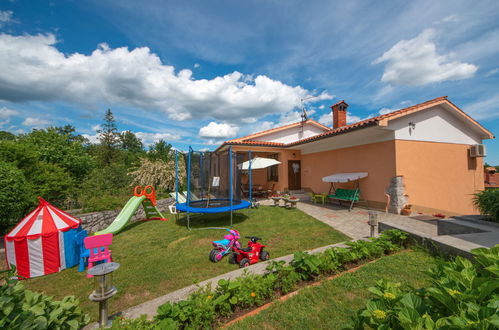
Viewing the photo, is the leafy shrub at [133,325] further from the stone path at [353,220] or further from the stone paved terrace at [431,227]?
the stone path at [353,220]

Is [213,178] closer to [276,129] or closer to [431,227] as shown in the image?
[431,227]

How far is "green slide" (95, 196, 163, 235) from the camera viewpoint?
21.7 ft

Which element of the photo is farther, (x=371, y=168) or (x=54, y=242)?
(x=371, y=168)

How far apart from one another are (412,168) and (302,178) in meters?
6.30

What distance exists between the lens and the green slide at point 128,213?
663 centimetres

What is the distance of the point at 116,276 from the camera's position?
13.0 feet

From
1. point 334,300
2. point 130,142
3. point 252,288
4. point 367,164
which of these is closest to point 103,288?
point 252,288

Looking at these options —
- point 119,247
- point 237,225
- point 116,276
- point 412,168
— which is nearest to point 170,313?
point 116,276

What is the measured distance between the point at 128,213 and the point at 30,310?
642 cm

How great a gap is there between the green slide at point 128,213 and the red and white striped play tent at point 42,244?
1769 mm

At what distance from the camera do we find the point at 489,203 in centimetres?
435

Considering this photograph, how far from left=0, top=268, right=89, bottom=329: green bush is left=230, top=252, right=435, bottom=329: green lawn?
62.2 inches

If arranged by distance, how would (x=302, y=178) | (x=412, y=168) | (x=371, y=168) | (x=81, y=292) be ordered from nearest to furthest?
(x=81, y=292) → (x=412, y=168) → (x=371, y=168) → (x=302, y=178)

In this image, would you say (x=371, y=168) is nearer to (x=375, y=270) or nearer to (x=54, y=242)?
(x=375, y=270)
